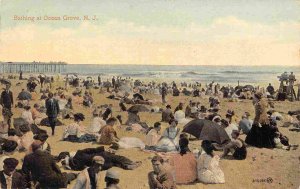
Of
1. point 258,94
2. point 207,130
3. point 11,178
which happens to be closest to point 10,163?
point 11,178

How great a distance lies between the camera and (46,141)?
35.5 feet

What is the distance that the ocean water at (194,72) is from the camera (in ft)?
38.1

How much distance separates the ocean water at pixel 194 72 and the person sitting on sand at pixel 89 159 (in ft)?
6.78

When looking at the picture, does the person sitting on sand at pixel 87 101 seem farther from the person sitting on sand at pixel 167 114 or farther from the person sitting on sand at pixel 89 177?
the person sitting on sand at pixel 89 177

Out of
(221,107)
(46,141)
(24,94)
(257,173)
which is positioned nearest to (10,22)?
(24,94)

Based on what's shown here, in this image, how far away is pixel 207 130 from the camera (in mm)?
10688

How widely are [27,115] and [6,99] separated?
0.61 m

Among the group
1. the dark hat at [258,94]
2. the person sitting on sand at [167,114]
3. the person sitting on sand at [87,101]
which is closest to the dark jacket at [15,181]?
the person sitting on sand at [87,101]

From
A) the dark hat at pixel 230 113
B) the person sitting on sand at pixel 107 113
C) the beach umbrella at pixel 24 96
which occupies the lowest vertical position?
the person sitting on sand at pixel 107 113

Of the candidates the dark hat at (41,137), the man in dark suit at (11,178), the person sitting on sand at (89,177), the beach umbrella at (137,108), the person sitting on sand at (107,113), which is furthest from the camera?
the beach umbrella at (137,108)

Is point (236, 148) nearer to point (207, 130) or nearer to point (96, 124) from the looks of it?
point (207, 130)

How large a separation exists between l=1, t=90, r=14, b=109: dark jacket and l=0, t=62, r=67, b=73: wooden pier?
1.62 ft

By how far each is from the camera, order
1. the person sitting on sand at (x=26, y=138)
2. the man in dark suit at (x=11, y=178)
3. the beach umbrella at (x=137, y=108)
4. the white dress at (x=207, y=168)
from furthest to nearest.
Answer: the beach umbrella at (x=137, y=108) < the person sitting on sand at (x=26, y=138) < the white dress at (x=207, y=168) < the man in dark suit at (x=11, y=178)

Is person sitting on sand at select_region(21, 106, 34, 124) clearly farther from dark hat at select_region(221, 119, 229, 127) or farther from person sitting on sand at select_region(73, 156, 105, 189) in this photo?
dark hat at select_region(221, 119, 229, 127)
